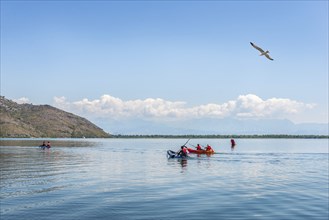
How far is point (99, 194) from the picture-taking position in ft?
113

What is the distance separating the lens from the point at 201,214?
2741 cm

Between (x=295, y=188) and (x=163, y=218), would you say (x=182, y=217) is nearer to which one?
(x=163, y=218)

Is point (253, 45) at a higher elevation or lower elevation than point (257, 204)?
higher

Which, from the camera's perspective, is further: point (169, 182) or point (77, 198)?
point (169, 182)

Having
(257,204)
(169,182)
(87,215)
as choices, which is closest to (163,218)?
(87,215)

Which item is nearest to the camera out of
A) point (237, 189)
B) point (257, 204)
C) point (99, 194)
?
point (257, 204)

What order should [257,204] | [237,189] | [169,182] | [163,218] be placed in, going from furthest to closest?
[169,182] → [237,189] → [257,204] → [163,218]

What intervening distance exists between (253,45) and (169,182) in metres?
21.1

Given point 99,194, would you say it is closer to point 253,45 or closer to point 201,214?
point 201,214

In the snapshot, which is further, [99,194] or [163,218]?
[99,194]

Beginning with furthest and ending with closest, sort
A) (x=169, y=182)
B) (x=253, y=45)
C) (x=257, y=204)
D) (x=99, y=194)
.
→ (x=169, y=182) → (x=99, y=194) → (x=257, y=204) → (x=253, y=45)

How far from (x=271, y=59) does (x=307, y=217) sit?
11621 millimetres


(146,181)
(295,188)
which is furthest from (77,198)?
(295,188)

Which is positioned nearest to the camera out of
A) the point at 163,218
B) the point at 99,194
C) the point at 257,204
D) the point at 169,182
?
the point at 163,218
